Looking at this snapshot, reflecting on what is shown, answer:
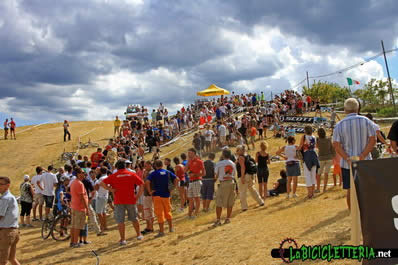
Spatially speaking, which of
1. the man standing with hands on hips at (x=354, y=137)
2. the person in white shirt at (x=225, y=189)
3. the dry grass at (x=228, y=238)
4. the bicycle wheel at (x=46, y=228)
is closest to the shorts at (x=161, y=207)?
the dry grass at (x=228, y=238)

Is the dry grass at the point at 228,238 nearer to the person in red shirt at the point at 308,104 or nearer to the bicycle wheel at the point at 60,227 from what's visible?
the bicycle wheel at the point at 60,227

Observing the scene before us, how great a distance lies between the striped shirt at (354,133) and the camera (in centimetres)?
A: 495

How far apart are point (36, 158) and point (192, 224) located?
21669 millimetres

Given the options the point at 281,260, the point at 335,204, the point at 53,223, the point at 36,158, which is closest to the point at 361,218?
the point at 281,260

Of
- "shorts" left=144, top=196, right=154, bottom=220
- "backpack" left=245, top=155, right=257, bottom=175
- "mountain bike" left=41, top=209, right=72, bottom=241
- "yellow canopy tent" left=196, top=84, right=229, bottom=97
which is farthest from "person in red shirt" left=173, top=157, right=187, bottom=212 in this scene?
"yellow canopy tent" left=196, top=84, right=229, bottom=97

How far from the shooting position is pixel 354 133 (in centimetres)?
498

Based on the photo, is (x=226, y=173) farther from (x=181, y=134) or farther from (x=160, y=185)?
(x=181, y=134)

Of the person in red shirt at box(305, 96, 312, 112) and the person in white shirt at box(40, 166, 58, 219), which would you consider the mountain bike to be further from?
the person in red shirt at box(305, 96, 312, 112)

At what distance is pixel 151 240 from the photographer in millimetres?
8719

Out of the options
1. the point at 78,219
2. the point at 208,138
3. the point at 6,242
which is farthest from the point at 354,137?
the point at 208,138

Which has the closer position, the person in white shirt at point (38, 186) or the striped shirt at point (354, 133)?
the striped shirt at point (354, 133)

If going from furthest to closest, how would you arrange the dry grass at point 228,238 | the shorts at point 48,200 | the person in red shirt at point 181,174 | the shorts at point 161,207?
1. the shorts at point 48,200
2. the person in red shirt at point 181,174
3. the shorts at point 161,207
4. the dry grass at point 228,238

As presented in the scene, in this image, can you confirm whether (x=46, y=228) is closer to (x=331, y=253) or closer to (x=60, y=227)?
(x=60, y=227)

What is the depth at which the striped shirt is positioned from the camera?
4.95m
